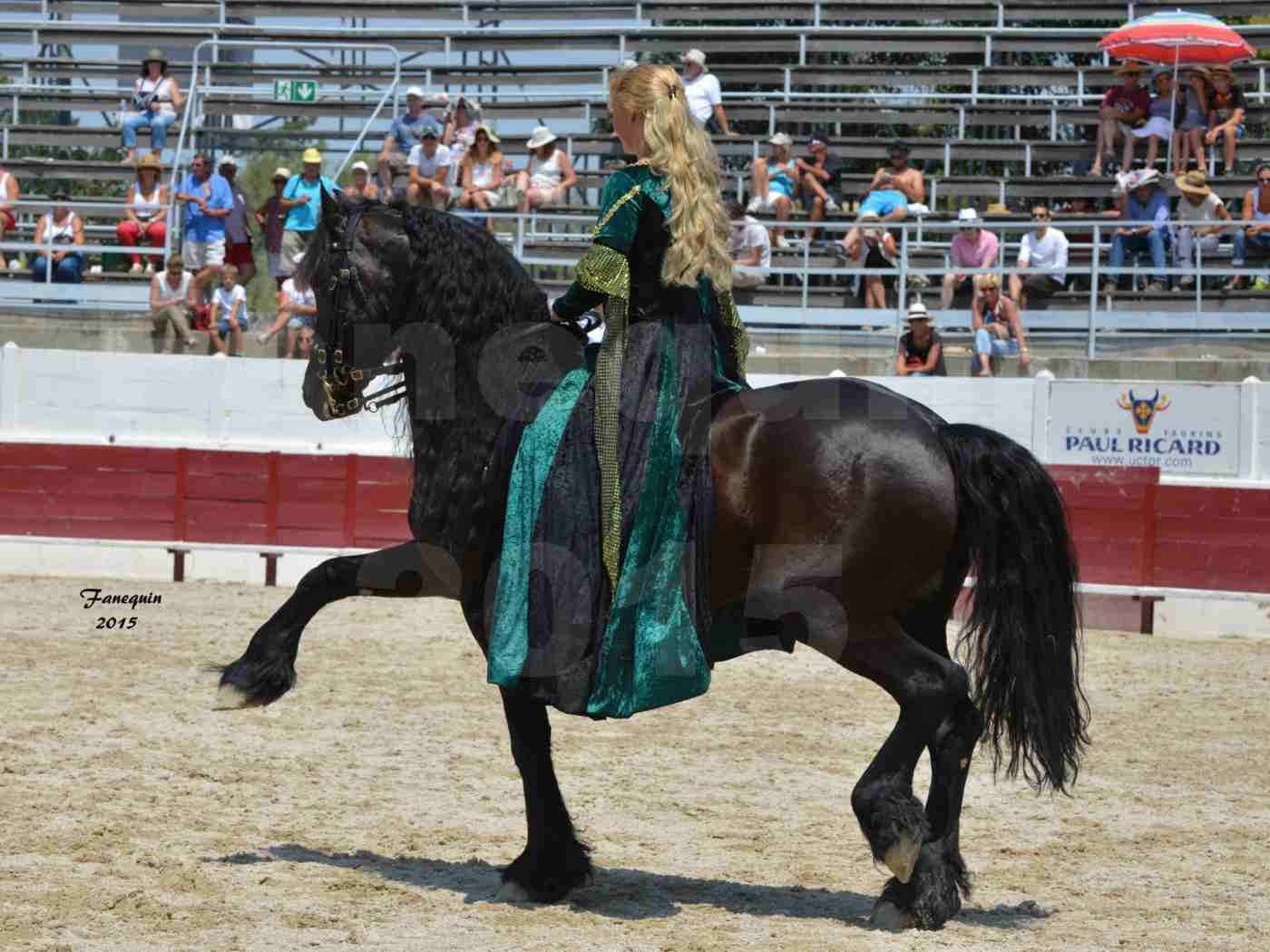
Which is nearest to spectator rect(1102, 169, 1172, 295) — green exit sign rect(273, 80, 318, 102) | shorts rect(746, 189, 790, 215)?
shorts rect(746, 189, 790, 215)

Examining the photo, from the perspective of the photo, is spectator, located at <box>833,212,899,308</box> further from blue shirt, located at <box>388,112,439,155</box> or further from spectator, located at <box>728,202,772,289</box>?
blue shirt, located at <box>388,112,439,155</box>

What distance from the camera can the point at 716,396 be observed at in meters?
4.82

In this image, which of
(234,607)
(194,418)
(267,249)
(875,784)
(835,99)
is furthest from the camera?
(835,99)

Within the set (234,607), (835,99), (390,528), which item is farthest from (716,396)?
(835,99)

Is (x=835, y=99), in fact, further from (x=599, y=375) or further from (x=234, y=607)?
(x=599, y=375)

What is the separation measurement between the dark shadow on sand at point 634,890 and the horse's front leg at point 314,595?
0.52 m

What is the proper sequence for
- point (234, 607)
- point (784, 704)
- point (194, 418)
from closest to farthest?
point (784, 704) < point (234, 607) < point (194, 418)

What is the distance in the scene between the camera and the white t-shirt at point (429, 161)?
1581 cm

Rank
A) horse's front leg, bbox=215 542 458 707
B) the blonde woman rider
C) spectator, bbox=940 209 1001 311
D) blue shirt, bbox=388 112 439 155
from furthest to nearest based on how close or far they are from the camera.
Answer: blue shirt, bbox=388 112 439 155
spectator, bbox=940 209 1001 311
horse's front leg, bbox=215 542 458 707
the blonde woman rider

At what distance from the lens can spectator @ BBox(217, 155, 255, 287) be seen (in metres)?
15.8

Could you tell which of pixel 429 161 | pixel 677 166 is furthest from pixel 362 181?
pixel 677 166

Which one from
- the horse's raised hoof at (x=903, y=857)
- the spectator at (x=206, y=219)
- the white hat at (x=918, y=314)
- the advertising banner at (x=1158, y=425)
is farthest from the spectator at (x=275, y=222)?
the horse's raised hoof at (x=903, y=857)

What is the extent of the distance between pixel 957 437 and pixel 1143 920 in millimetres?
1365

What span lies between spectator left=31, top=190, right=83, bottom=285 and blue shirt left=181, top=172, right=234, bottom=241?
1235 mm
